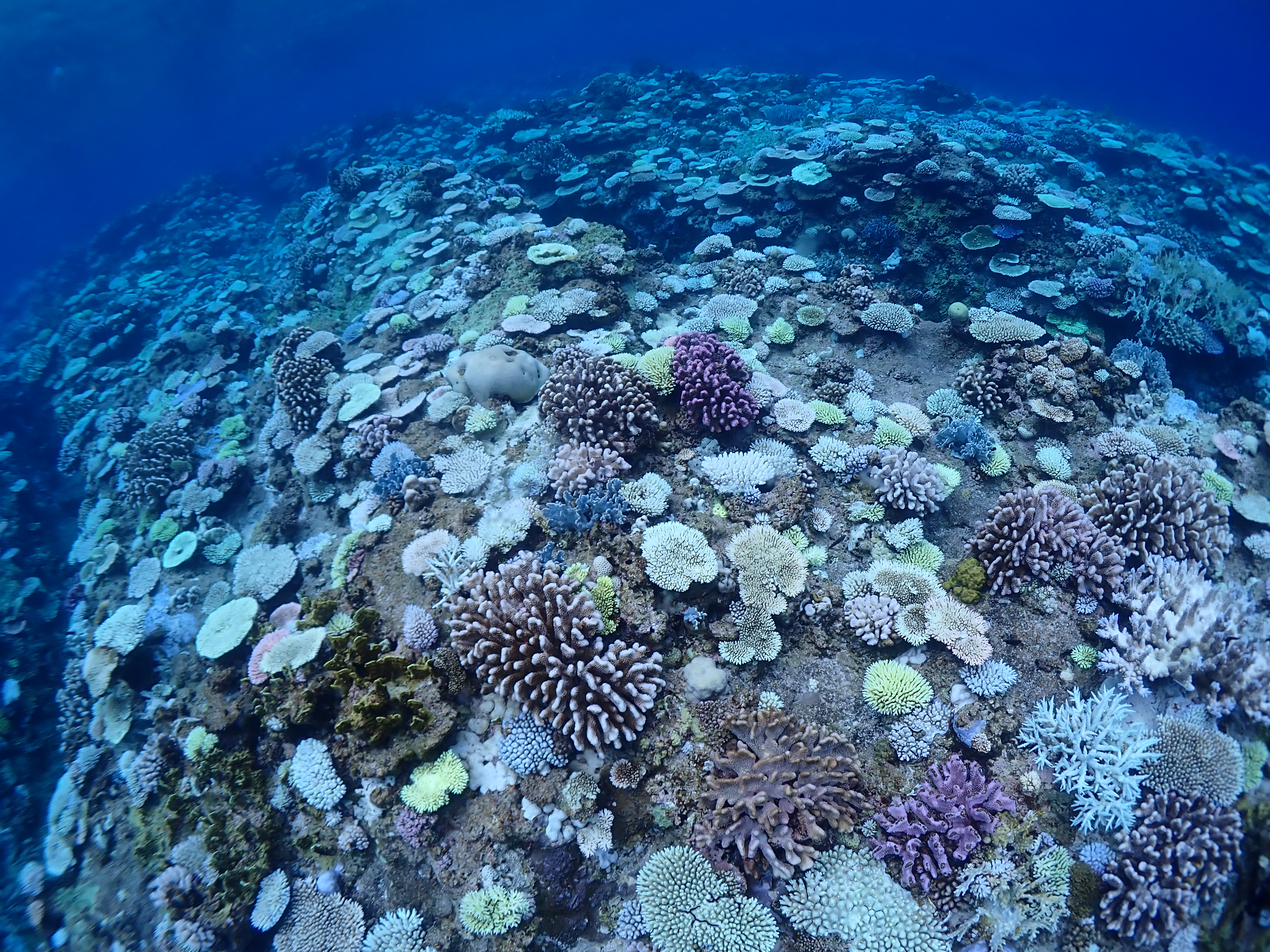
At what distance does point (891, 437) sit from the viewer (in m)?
7.71

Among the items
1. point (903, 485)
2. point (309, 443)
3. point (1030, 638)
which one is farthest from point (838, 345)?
point (309, 443)

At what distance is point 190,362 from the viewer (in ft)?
52.4

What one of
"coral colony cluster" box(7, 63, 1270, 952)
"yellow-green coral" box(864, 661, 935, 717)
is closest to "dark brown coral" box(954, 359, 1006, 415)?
"coral colony cluster" box(7, 63, 1270, 952)

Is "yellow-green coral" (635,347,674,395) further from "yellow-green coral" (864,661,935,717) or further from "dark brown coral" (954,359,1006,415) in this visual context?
"dark brown coral" (954,359,1006,415)

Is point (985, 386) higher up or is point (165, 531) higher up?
point (985, 386)

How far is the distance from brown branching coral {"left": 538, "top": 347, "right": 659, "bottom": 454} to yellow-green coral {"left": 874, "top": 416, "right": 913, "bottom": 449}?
3198 millimetres

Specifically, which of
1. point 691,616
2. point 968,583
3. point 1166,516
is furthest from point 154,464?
point 1166,516

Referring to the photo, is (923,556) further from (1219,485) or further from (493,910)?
(493,910)

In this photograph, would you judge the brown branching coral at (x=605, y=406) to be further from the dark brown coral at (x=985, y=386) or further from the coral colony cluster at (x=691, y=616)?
the dark brown coral at (x=985, y=386)

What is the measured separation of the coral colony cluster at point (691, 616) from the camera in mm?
4676

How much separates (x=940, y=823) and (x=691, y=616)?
2776 millimetres

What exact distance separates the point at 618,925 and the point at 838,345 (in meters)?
9.13

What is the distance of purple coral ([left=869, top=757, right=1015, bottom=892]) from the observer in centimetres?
456

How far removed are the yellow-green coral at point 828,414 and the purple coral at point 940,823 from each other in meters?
4.51
